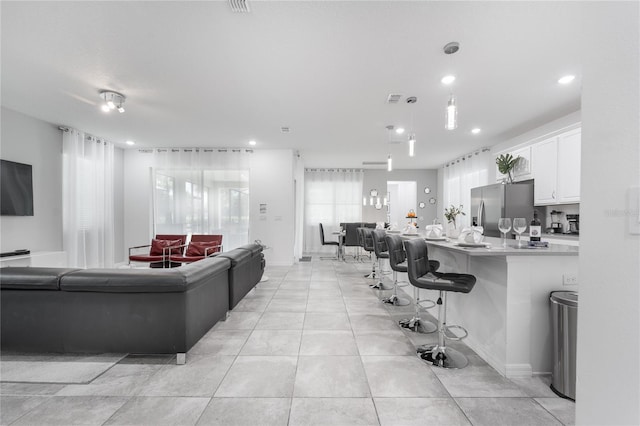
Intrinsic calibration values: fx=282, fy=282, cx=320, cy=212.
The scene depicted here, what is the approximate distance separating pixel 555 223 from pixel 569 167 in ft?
3.67

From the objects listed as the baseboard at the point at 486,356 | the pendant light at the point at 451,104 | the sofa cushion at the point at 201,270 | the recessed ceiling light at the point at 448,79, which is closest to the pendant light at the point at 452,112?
the pendant light at the point at 451,104

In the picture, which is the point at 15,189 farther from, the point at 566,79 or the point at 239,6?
the point at 566,79

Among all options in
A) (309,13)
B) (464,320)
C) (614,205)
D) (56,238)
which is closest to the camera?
(614,205)

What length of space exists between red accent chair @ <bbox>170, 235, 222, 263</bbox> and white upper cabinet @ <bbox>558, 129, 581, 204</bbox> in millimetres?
6119

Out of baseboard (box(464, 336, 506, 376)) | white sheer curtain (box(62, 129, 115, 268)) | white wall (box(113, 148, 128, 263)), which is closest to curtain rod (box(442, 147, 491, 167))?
baseboard (box(464, 336, 506, 376))

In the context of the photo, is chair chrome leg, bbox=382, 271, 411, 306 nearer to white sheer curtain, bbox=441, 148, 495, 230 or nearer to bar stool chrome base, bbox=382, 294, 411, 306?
bar stool chrome base, bbox=382, 294, 411, 306

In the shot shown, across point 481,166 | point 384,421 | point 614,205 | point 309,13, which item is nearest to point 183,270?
point 384,421

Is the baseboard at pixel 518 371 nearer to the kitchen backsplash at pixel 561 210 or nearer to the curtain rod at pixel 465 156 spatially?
the kitchen backsplash at pixel 561 210

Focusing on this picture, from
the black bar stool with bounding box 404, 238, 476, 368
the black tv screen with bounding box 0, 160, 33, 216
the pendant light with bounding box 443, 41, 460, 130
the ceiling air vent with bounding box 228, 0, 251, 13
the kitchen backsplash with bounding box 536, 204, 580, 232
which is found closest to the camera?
the ceiling air vent with bounding box 228, 0, 251, 13

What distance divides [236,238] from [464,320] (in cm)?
564

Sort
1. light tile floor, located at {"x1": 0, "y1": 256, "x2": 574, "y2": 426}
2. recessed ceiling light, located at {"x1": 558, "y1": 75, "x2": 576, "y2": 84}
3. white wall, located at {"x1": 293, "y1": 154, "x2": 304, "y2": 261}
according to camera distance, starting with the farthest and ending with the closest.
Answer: white wall, located at {"x1": 293, "y1": 154, "x2": 304, "y2": 261}
recessed ceiling light, located at {"x1": 558, "y1": 75, "x2": 576, "y2": 84}
light tile floor, located at {"x1": 0, "y1": 256, "x2": 574, "y2": 426}

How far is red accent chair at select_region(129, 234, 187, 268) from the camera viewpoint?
213 inches

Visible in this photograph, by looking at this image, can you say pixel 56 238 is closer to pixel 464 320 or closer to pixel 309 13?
pixel 309 13

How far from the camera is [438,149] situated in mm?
6914
